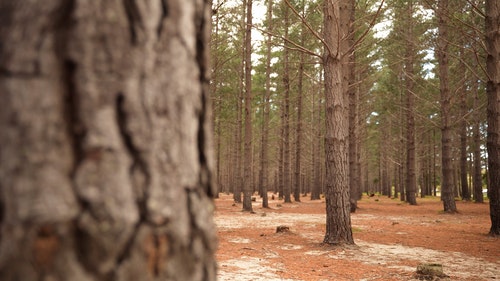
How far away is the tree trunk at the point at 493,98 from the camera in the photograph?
857cm

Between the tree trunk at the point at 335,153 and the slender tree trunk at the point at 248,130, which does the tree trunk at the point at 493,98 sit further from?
the slender tree trunk at the point at 248,130

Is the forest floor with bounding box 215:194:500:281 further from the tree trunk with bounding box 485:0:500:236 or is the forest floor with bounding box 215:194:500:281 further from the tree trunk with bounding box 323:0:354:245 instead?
the tree trunk with bounding box 485:0:500:236

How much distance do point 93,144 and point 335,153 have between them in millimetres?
6781

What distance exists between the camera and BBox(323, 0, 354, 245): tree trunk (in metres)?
7.16

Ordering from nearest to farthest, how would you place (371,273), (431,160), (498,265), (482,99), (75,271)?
(75,271)
(371,273)
(498,265)
(482,99)
(431,160)

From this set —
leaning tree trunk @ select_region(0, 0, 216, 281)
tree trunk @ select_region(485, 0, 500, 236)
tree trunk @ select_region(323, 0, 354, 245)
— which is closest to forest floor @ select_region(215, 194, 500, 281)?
tree trunk @ select_region(323, 0, 354, 245)

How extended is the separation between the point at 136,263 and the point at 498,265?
21.7 feet

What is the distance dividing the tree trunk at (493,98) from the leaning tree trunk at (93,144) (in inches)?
383

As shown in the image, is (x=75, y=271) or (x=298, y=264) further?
(x=298, y=264)

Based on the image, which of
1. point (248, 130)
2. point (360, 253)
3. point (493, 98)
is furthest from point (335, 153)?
point (248, 130)

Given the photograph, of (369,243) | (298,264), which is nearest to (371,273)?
(298,264)

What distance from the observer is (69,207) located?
2.18 ft

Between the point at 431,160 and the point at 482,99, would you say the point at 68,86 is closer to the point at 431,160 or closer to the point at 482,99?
the point at 482,99

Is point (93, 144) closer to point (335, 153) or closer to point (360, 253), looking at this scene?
point (360, 253)
